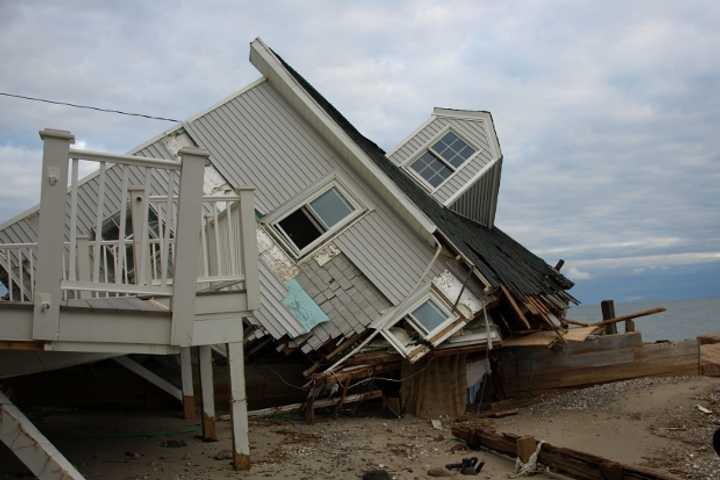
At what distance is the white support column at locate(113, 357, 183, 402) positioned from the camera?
10937 mm

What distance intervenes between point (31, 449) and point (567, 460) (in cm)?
546

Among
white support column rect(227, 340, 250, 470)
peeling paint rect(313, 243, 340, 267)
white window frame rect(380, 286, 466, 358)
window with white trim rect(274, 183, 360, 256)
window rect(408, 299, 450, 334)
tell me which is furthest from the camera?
window with white trim rect(274, 183, 360, 256)

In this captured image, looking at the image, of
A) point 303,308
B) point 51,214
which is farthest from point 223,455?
point 51,214

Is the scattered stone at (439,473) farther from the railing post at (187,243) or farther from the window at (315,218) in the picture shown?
the window at (315,218)

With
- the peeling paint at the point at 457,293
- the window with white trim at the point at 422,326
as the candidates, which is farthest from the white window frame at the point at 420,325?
the peeling paint at the point at 457,293

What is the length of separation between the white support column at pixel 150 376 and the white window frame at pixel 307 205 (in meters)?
3.01

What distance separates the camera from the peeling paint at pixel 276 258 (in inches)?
476

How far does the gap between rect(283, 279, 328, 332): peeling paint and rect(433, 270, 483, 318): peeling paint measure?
206 cm

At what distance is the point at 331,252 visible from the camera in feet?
40.7

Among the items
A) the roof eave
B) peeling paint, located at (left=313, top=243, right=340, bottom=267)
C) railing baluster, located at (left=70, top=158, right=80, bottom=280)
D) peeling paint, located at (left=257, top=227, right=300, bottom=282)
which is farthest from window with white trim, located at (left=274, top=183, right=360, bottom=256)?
railing baluster, located at (left=70, top=158, right=80, bottom=280)

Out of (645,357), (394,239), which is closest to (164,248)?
(394,239)

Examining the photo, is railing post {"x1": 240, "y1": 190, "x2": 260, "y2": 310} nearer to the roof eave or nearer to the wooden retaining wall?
the roof eave

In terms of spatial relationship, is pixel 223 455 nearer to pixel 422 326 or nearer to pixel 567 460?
pixel 567 460

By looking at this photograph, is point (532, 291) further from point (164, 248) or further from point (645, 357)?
point (164, 248)
